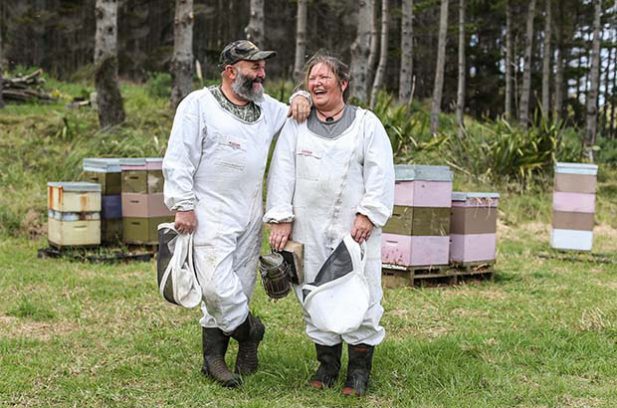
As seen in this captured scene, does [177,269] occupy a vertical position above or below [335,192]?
below

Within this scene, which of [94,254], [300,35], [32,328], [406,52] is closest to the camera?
[32,328]

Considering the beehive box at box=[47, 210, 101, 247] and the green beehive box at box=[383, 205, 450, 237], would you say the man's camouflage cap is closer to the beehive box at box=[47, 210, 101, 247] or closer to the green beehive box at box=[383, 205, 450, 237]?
the green beehive box at box=[383, 205, 450, 237]

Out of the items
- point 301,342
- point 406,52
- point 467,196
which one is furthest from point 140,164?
point 406,52

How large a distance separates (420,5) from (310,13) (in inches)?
311

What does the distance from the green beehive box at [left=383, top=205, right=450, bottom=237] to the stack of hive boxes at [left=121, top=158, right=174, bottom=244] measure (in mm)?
2608

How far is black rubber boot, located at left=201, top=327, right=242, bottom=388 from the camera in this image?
13.8 feet

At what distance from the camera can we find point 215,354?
4277 millimetres

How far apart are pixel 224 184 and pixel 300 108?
578mm

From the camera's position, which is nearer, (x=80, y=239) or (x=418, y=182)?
(x=418, y=182)

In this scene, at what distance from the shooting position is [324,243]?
4.10 metres

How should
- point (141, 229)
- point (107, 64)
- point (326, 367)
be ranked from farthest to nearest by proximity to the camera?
1. point (107, 64)
2. point (141, 229)
3. point (326, 367)

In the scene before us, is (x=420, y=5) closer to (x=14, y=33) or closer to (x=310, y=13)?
(x=310, y=13)

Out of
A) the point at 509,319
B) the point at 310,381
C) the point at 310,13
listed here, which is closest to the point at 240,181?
the point at 310,381

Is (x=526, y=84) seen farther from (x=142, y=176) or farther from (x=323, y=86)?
(x=323, y=86)
